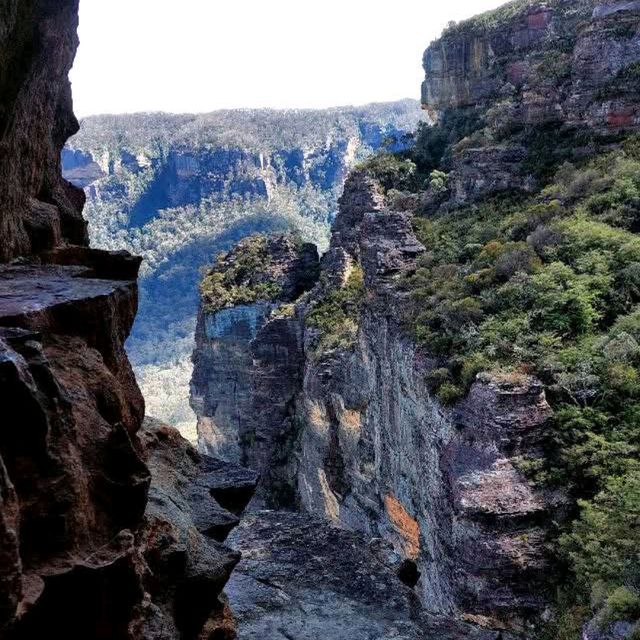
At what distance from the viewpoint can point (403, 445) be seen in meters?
20.7

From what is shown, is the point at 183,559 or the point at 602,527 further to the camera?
the point at 602,527

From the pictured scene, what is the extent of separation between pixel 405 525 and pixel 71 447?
17.3m

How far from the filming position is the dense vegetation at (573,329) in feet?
38.3

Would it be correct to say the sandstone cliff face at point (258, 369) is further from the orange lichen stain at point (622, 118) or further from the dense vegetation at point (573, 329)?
the orange lichen stain at point (622, 118)

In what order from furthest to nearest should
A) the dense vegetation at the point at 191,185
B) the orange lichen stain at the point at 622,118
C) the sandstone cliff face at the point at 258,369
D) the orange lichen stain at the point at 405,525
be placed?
the dense vegetation at the point at 191,185 → the sandstone cliff face at the point at 258,369 → the orange lichen stain at the point at 622,118 → the orange lichen stain at the point at 405,525

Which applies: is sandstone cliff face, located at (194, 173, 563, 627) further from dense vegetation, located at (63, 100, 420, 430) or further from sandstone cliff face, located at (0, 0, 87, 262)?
dense vegetation, located at (63, 100, 420, 430)

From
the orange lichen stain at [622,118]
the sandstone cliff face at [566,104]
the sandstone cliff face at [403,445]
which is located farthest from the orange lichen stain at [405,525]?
the orange lichen stain at [622,118]

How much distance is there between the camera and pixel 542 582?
12938 millimetres

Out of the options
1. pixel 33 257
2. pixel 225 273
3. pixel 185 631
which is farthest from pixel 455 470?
pixel 225 273

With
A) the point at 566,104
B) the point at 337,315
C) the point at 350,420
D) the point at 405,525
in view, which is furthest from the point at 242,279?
the point at 405,525

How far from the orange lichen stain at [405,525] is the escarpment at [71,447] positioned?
11.7m

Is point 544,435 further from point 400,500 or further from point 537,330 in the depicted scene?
point 400,500

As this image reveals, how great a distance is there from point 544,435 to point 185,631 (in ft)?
29.9

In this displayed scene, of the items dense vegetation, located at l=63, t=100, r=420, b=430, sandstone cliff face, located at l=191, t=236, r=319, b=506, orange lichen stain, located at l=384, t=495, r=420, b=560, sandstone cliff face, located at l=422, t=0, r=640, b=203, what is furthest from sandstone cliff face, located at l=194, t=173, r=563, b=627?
dense vegetation, located at l=63, t=100, r=420, b=430
